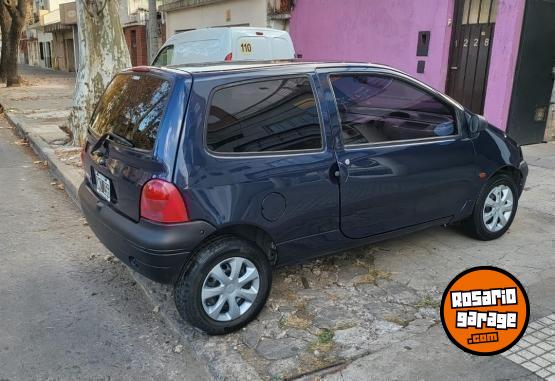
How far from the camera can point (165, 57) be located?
31.5 ft

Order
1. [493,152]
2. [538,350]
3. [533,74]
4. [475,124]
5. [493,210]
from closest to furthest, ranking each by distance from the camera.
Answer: [538,350], [475,124], [493,152], [493,210], [533,74]

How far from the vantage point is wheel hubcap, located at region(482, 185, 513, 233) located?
4422 millimetres

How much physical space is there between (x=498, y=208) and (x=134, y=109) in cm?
317

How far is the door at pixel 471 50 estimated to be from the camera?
791 centimetres

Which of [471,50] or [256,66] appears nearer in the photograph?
[256,66]

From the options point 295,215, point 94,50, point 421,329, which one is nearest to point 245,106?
point 295,215

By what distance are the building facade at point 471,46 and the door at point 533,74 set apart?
14 millimetres

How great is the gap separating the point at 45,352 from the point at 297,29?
33.4 feet

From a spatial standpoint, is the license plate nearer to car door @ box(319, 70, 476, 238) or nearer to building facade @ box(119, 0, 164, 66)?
car door @ box(319, 70, 476, 238)

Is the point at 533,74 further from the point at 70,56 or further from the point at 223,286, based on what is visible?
the point at 70,56

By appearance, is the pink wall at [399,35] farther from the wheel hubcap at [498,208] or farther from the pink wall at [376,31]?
the wheel hubcap at [498,208]

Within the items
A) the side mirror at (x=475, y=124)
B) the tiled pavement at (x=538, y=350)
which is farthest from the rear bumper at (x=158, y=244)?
the side mirror at (x=475, y=124)

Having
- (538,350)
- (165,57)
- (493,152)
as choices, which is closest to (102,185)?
(538,350)

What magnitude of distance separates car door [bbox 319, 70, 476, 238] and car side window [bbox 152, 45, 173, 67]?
6.30 m
